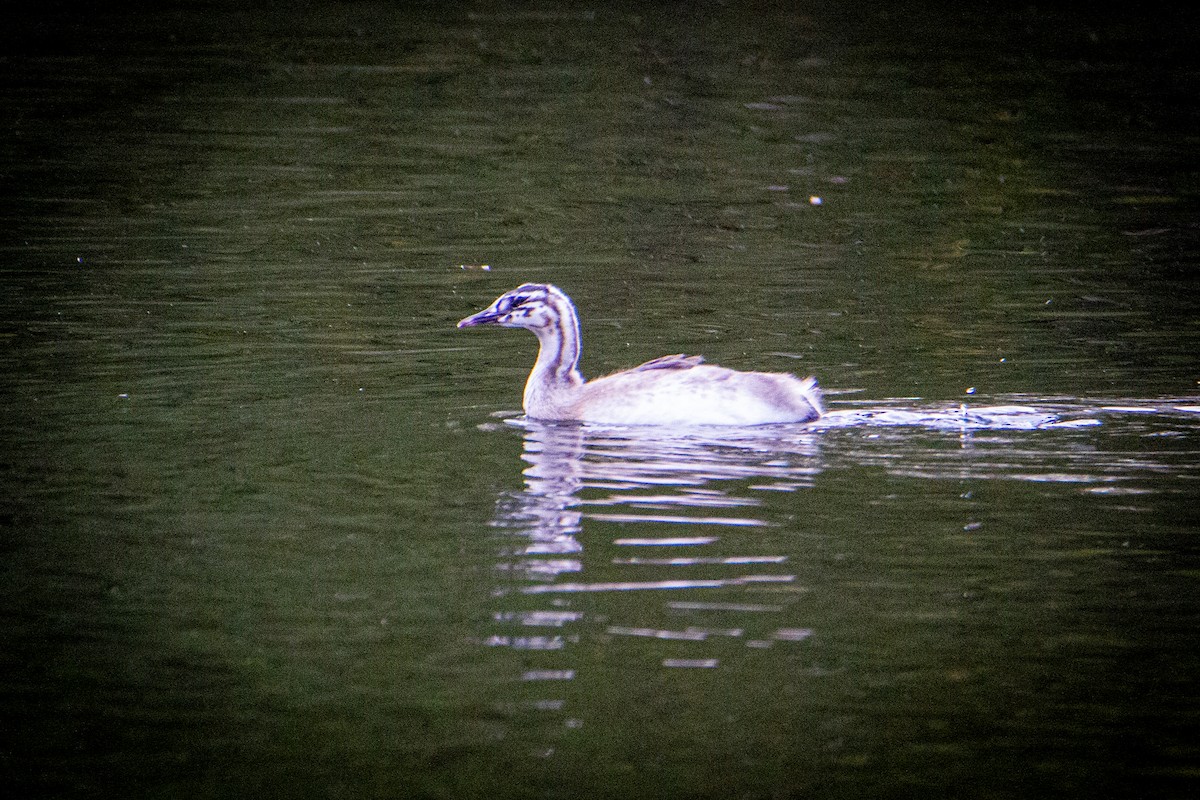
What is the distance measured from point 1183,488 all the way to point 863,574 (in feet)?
A: 7.69

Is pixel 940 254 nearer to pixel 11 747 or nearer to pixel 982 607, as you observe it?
pixel 982 607

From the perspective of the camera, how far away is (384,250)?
58.1ft

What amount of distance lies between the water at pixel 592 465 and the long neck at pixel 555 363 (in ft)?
1.04

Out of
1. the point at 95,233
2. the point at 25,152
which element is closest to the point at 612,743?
the point at 95,233

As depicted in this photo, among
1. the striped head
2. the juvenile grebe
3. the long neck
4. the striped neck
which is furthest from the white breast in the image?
the striped head

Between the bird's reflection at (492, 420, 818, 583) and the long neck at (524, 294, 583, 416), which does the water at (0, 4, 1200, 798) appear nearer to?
the bird's reflection at (492, 420, 818, 583)

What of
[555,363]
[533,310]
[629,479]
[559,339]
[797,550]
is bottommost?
[797,550]

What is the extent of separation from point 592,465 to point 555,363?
187 cm

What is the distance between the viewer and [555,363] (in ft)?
40.0

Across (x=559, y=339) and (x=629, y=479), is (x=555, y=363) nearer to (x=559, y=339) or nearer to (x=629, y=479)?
(x=559, y=339)

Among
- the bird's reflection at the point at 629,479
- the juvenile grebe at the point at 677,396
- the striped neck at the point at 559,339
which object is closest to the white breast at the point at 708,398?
the juvenile grebe at the point at 677,396

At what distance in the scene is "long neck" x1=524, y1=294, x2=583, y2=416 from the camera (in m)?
11.9

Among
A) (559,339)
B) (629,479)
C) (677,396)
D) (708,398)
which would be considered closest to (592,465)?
(629,479)

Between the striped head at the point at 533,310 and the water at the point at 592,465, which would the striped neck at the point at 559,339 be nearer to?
the striped head at the point at 533,310
